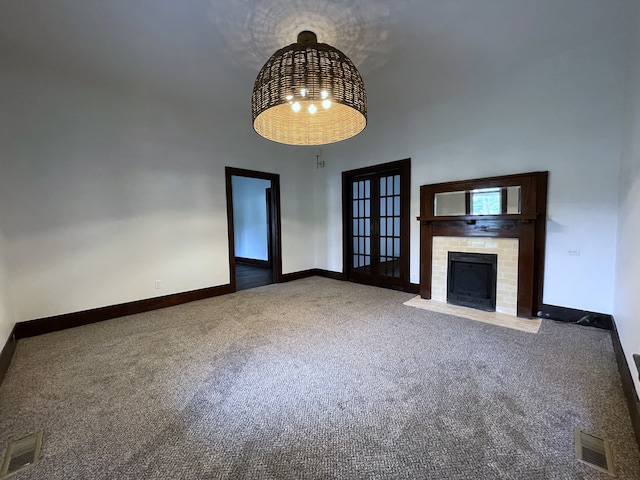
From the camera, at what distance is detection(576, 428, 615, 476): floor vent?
1.28 metres

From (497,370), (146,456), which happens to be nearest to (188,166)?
(146,456)

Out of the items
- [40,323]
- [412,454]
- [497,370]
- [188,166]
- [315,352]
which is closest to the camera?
[412,454]

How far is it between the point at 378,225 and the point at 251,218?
170 inches

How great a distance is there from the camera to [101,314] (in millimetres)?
3369

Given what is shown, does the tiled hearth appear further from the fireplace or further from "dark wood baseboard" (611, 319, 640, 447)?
"dark wood baseboard" (611, 319, 640, 447)

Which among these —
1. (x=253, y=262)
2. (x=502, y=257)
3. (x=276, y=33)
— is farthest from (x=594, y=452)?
(x=253, y=262)

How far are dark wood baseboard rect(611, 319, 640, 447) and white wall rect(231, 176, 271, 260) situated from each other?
21.5ft

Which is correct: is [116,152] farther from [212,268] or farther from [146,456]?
[146,456]

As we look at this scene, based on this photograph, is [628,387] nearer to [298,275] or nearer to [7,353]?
[298,275]

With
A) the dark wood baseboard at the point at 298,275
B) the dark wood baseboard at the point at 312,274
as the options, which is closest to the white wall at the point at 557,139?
the dark wood baseboard at the point at 312,274

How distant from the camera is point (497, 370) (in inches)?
83.0

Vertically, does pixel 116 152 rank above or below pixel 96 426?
above

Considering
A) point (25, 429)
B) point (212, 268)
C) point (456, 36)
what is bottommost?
point (25, 429)

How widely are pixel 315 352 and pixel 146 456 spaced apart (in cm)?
138
